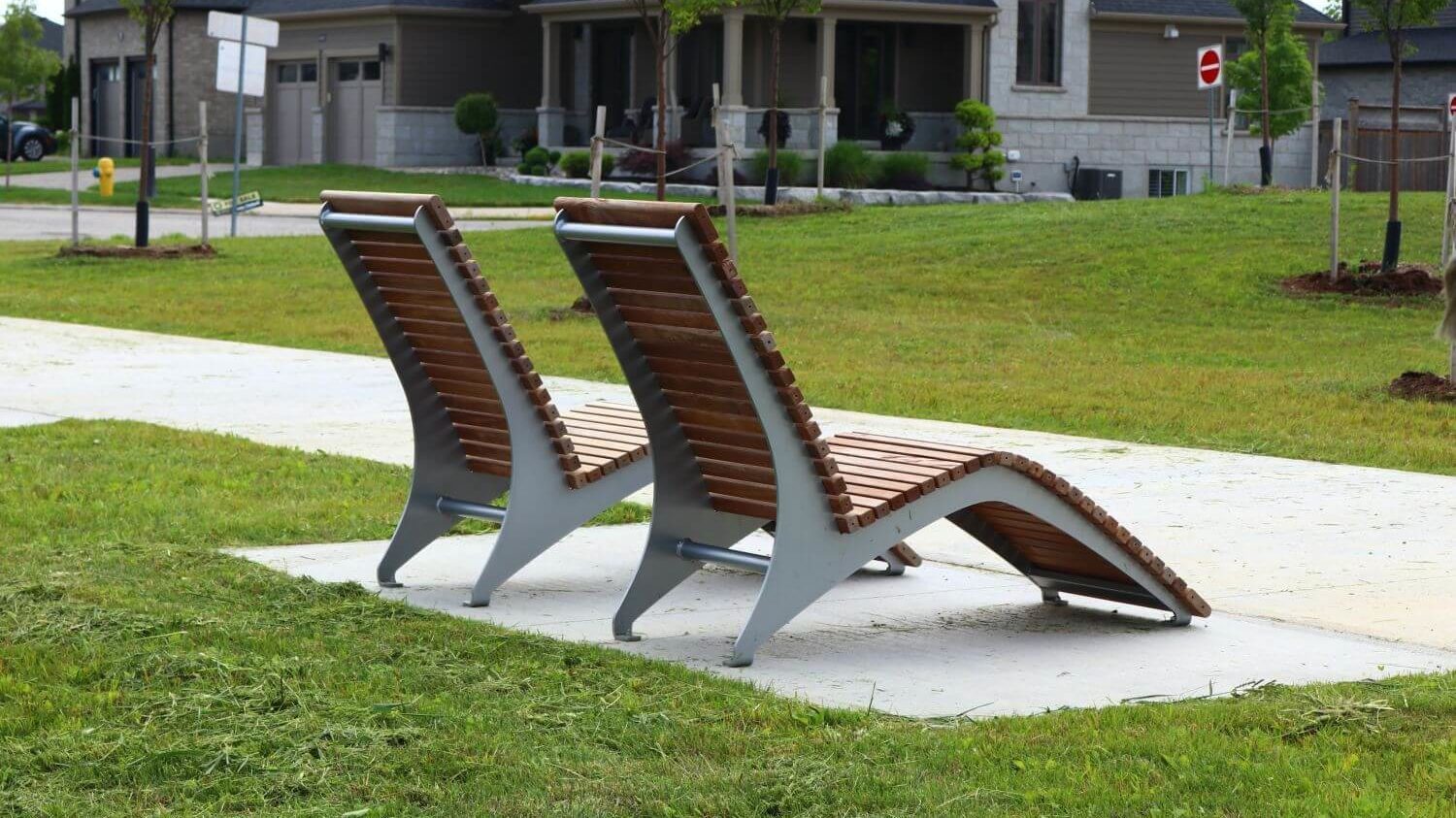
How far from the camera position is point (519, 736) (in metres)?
4.93

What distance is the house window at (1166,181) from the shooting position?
132 ft

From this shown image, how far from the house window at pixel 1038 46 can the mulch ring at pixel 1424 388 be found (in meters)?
27.0

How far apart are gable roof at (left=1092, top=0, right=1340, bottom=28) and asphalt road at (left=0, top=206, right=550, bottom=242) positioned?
15341mm

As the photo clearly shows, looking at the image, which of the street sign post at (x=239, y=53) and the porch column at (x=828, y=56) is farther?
the porch column at (x=828, y=56)

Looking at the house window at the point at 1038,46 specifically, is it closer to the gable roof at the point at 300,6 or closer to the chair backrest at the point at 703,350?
the gable roof at the point at 300,6

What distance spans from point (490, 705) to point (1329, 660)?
8.09 ft

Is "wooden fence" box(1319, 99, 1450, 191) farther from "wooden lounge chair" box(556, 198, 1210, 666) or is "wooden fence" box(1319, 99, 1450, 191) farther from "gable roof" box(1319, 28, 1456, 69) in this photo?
"wooden lounge chair" box(556, 198, 1210, 666)

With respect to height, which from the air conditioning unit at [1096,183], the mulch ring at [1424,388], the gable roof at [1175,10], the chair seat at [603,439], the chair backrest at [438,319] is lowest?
the mulch ring at [1424,388]

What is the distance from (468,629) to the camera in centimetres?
612

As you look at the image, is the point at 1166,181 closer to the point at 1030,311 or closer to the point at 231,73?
the point at 231,73

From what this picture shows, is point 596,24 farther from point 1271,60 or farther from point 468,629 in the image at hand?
point 468,629

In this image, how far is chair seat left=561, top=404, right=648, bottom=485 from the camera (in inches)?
265

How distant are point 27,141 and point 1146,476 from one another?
1925 inches

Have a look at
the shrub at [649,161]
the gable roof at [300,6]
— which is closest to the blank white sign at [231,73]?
the shrub at [649,161]
